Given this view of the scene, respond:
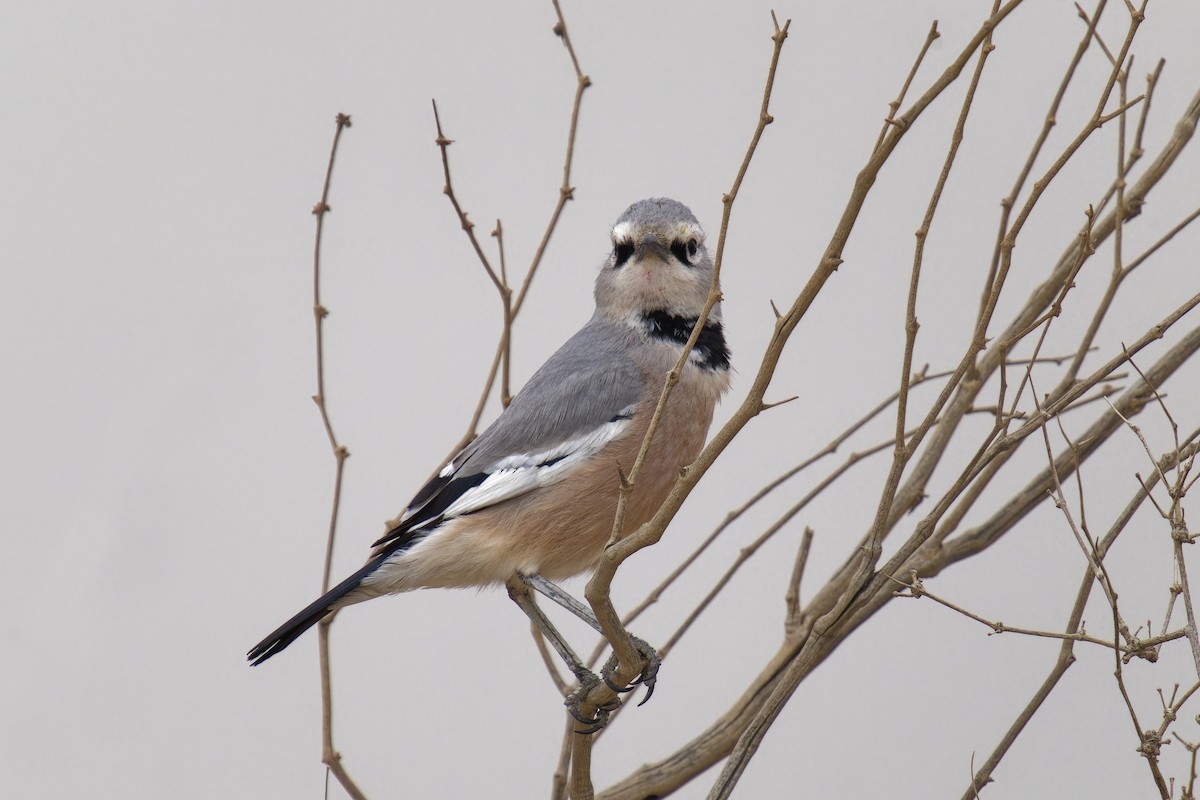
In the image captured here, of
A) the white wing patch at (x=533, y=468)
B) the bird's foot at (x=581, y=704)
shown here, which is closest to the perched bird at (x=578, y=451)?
the white wing patch at (x=533, y=468)

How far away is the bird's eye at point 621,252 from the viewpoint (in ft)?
7.29

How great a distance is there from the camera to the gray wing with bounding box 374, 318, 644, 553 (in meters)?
1.99

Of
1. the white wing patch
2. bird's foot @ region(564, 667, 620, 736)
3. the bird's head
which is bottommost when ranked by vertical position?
bird's foot @ region(564, 667, 620, 736)

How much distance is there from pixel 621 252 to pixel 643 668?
2.69 feet

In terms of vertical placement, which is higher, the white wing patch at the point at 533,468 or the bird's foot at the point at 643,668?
the white wing patch at the point at 533,468

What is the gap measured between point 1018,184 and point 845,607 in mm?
724

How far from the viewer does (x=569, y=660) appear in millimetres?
1864

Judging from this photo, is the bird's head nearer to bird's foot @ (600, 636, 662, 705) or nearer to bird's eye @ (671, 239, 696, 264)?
bird's eye @ (671, 239, 696, 264)

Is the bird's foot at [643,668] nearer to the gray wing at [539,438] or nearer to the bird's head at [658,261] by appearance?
the gray wing at [539,438]

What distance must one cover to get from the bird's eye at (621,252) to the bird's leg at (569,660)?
60cm

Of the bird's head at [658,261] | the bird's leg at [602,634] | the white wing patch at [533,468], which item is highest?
the bird's head at [658,261]

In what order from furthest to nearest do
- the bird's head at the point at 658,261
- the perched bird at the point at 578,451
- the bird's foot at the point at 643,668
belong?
the bird's head at the point at 658,261
the perched bird at the point at 578,451
the bird's foot at the point at 643,668

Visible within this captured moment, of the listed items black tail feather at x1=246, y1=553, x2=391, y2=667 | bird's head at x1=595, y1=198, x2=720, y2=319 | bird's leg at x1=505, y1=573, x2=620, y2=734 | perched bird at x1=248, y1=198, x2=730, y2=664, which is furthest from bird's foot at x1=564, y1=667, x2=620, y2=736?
bird's head at x1=595, y1=198, x2=720, y2=319

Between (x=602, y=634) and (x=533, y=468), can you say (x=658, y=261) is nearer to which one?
(x=533, y=468)
